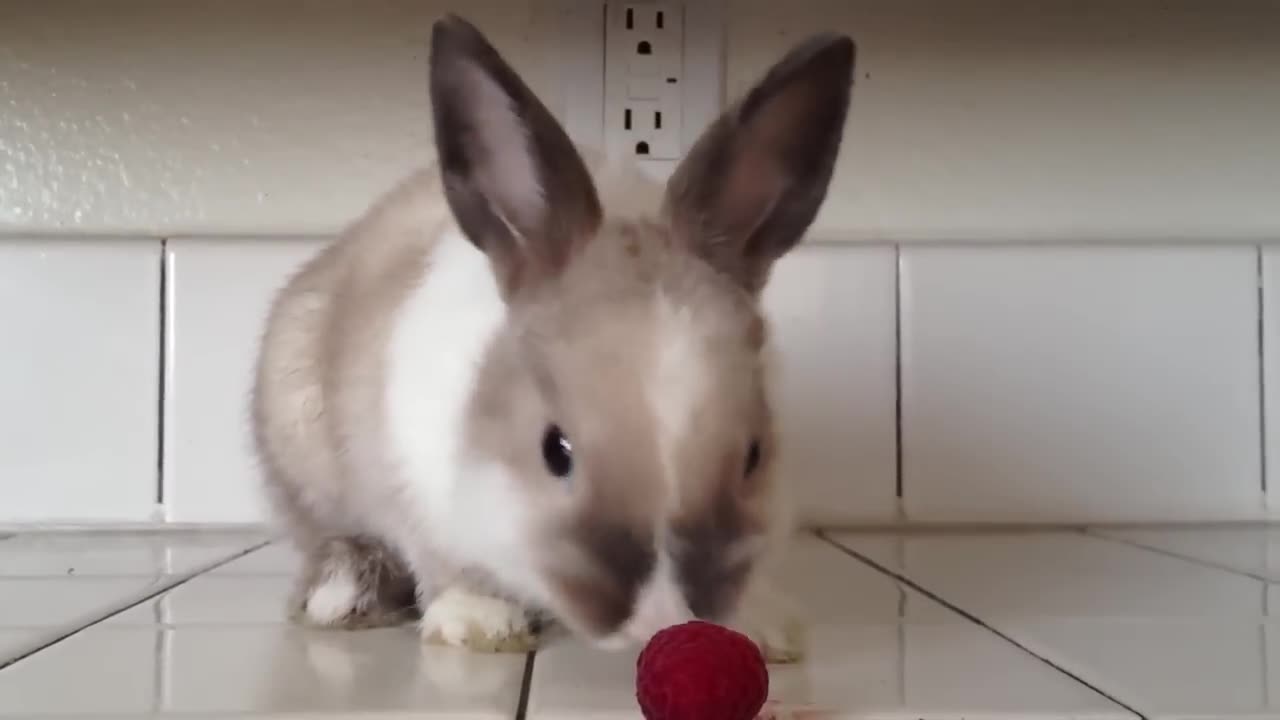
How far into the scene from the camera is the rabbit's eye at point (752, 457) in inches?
27.4

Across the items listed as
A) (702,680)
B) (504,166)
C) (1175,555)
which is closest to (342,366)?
(504,166)

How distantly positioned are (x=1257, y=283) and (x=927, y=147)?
41 centimetres

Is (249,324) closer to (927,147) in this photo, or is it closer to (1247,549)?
(927,147)

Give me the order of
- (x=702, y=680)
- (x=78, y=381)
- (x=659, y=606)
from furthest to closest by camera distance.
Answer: (x=78, y=381) < (x=659, y=606) < (x=702, y=680)

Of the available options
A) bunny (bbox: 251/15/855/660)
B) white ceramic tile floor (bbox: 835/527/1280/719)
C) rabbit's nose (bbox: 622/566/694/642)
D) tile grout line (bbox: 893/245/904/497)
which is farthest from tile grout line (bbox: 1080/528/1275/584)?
rabbit's nose (bbox: 622/566/694/642)

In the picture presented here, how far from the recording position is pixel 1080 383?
4.45ft

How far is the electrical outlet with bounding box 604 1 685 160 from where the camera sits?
1300 mm

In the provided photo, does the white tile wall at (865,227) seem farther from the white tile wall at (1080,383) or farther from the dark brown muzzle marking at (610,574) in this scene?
the dark brown muzzle marking at (610,574)

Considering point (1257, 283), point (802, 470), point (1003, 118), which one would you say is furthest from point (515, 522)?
point (1257, 283)

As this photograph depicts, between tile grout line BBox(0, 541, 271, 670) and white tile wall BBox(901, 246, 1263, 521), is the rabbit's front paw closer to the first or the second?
tile grout line BBox(0, 541, 271, 670)

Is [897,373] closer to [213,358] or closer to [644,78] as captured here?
[644,78]

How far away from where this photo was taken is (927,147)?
135 cm

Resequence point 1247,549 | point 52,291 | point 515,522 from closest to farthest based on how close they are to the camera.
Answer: point 515,522
point 1247,549
point 52,291

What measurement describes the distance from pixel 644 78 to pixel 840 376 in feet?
1.30
